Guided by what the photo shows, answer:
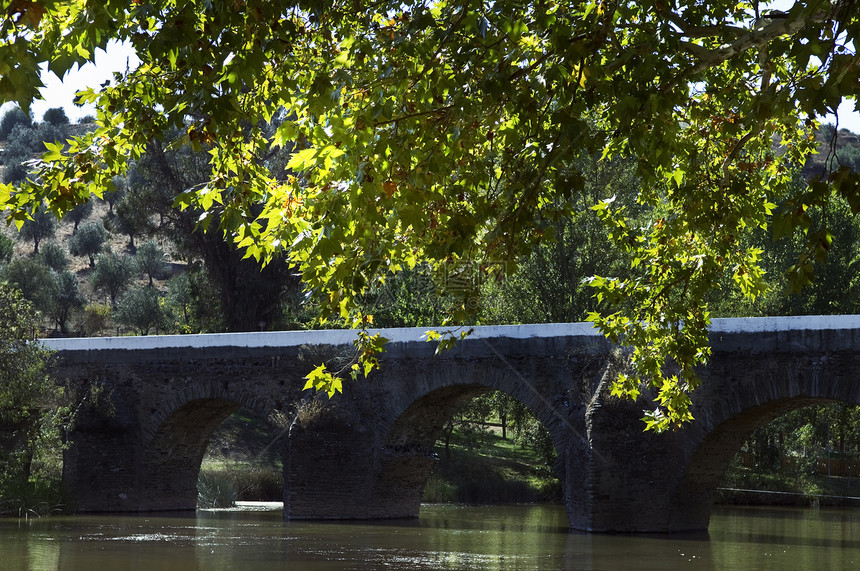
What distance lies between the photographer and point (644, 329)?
821 cm

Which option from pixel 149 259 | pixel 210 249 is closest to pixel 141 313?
pixel 149 259

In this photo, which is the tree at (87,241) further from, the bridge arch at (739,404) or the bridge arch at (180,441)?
the bridge arch at (739,404)

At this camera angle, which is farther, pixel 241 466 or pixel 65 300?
pixel 65 300

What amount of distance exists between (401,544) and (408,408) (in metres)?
3.53

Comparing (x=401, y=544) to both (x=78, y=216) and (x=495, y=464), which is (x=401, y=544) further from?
(x=78, y=216)

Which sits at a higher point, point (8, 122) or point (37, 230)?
point (8, 122)

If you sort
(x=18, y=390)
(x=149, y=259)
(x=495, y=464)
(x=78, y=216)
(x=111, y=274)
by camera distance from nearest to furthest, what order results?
(x=18, y=390) < (x=495, y=464) < (x=111, y=274) < (x=149, y=259) < (x=78, y=216)

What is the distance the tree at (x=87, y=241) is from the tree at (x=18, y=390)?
41.0 metres

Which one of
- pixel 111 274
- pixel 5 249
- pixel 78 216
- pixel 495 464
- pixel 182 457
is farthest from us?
pixel 78 216

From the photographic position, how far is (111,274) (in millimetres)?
51625

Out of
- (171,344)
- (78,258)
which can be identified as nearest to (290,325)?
(171,344)

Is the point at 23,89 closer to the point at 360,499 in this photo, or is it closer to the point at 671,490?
the point at 671,490

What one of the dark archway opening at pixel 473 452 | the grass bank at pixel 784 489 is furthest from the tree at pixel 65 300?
the grass bank at pixel 784 489

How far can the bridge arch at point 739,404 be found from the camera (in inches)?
557
